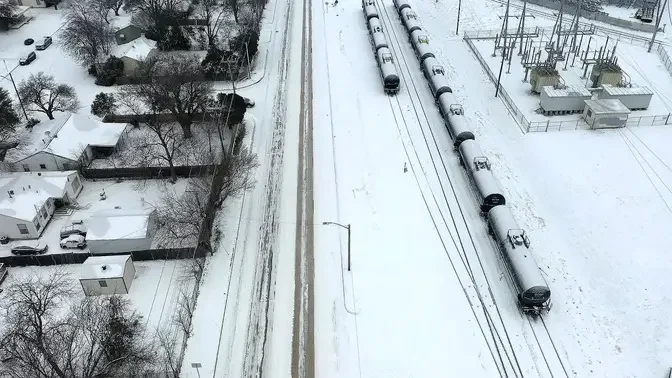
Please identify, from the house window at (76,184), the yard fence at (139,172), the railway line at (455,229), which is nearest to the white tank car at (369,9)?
the railway line at (455,229)

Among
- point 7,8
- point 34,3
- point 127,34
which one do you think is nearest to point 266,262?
point 127,34

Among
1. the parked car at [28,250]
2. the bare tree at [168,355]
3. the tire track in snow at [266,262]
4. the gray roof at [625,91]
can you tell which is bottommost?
the tire track in snow at [266,262]

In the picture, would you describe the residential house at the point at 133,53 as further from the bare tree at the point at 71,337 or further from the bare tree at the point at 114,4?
the bare tree at the point at 71,337

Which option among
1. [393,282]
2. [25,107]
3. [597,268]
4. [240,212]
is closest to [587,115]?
[597,268]

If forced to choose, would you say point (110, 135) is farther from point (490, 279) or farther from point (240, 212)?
point (490, 279)

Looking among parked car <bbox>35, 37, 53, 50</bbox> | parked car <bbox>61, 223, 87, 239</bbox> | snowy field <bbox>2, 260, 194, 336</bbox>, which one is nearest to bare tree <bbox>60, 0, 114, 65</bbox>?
parked car <bbox>35, 37, 53, 50</bbox>

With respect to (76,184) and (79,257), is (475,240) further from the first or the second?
(76,184)

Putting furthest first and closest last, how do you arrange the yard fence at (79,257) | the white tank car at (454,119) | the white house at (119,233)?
the white tank car at (454,119) → the white house at (119,233) → the yard fence at (79,257)
